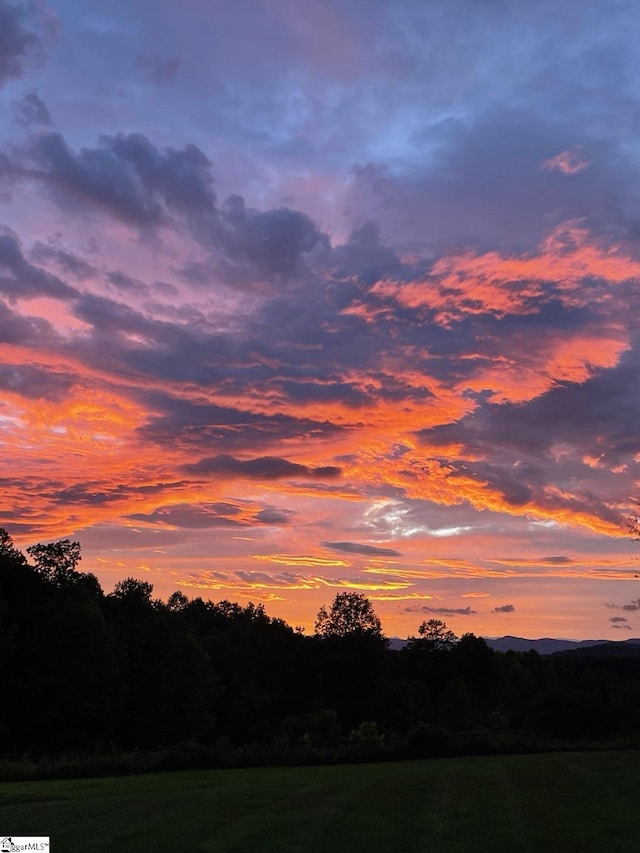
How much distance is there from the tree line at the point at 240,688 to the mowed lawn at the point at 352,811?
1418cm

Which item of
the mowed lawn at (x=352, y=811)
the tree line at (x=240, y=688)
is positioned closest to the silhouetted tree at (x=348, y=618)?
the tree line at (x=240, y=688)

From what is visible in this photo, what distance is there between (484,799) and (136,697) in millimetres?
65880

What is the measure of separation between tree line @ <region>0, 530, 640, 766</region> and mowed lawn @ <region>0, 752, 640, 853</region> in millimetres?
14181

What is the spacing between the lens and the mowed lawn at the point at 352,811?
16.3 metres

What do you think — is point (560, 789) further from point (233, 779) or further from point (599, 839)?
point (233, 779)

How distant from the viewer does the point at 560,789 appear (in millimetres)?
24609

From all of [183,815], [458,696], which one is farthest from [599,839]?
[458,696]

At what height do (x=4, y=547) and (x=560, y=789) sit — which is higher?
(x=4, y=547)

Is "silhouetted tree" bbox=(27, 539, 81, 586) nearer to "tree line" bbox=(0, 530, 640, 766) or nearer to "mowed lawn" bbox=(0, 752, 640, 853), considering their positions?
"tree line" bbox=(0, 530, 640, 766)

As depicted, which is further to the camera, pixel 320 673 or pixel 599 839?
pixel 320 673

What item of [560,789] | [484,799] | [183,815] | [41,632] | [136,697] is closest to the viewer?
[183,815]

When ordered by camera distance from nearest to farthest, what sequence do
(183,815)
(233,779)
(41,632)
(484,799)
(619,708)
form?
(183,815) → (484,799) → (233,779) → (41,632) → (619,708)

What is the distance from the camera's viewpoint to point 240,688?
95.4 m

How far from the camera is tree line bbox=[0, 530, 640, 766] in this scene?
186ft
